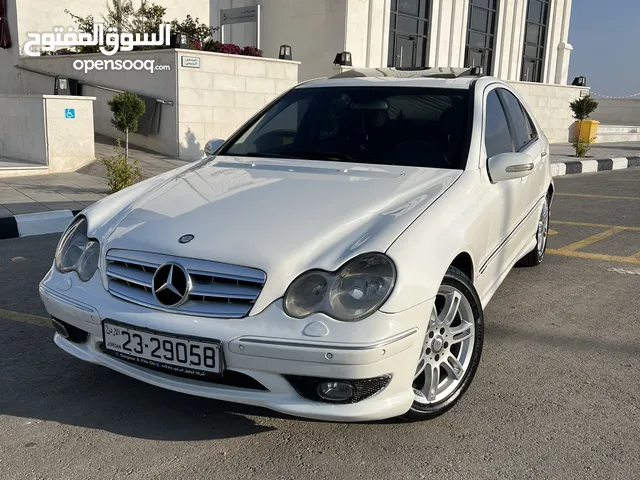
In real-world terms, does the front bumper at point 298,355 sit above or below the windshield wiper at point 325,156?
below

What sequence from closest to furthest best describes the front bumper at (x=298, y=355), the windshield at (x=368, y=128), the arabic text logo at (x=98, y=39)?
the front bumper at (x=298, y=355) < the windshield at (x=368, y=128) < the arabic text logo at (x=98, y=39)

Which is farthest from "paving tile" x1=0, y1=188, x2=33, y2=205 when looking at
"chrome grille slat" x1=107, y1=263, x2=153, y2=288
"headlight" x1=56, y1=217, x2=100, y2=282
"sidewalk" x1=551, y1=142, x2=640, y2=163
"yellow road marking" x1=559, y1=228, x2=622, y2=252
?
"sidewalk" x1=551, y1=142, x2=640, y2=163

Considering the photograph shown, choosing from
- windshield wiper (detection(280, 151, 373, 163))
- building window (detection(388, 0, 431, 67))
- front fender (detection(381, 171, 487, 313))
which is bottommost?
front fender (detection(381, 171, 487, 313))

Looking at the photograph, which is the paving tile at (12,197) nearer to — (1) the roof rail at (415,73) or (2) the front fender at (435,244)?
(1) the roof rail at (415,73)

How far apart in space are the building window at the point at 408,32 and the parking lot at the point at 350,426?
1589 centimetres

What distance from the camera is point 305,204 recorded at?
283 cm

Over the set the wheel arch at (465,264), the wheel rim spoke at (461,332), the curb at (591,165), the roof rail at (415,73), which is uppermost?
the roof rail at (415,73)

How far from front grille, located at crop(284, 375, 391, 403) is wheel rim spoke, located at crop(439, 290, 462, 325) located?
1.66 feet

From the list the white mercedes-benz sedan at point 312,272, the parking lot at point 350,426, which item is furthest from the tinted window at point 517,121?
the parking lot at point 350,426

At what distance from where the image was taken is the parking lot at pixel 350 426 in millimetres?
2373

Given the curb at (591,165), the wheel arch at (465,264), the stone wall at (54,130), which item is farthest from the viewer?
the curb at (591,165)

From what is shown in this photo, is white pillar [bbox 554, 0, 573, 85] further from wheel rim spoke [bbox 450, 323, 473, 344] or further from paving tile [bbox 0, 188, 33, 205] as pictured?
wheel rim spoke [bbox 450, 323, 473, 344]

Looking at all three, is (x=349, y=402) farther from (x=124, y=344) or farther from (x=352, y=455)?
(x=124, y=344)

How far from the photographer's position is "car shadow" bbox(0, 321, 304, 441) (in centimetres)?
264
